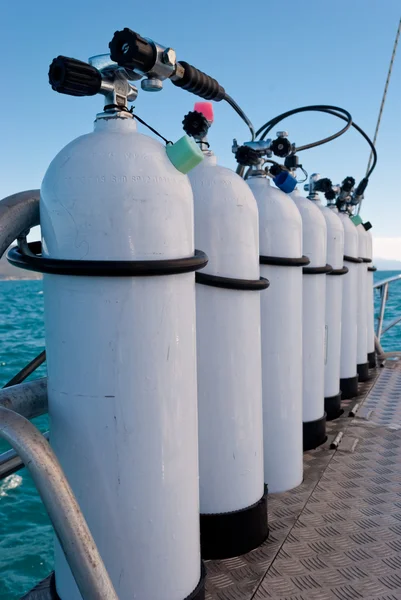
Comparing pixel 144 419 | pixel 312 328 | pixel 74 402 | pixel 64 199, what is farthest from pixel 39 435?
pixel 312 328

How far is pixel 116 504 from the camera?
1.62 m

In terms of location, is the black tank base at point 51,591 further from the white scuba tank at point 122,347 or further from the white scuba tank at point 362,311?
the white scuba tank at point 362,311

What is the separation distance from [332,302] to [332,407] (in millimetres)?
697

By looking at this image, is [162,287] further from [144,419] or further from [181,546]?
[181,546]

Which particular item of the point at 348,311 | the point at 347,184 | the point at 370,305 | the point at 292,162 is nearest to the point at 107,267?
the point at 292,162

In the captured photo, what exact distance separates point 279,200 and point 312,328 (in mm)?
907

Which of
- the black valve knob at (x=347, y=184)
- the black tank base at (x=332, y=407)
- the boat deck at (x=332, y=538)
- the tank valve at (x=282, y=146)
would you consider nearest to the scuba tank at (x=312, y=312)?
the tank valve at (x=282, y=146)

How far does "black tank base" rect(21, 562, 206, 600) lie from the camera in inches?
71.6

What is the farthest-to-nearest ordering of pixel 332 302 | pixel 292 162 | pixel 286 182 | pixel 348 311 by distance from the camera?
pixel 348 311, pixel 332 302, pixel 292 162, pixel 286 182

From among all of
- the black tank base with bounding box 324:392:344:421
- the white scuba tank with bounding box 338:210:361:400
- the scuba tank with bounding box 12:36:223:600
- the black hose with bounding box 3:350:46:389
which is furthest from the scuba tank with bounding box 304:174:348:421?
the scuba tank with bounding box 12:36:223:600

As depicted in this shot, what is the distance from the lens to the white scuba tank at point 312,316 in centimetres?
336

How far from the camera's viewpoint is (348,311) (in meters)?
4.64

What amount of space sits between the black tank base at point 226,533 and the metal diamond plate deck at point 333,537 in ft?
0.11

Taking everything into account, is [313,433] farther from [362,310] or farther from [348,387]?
[362,310]
